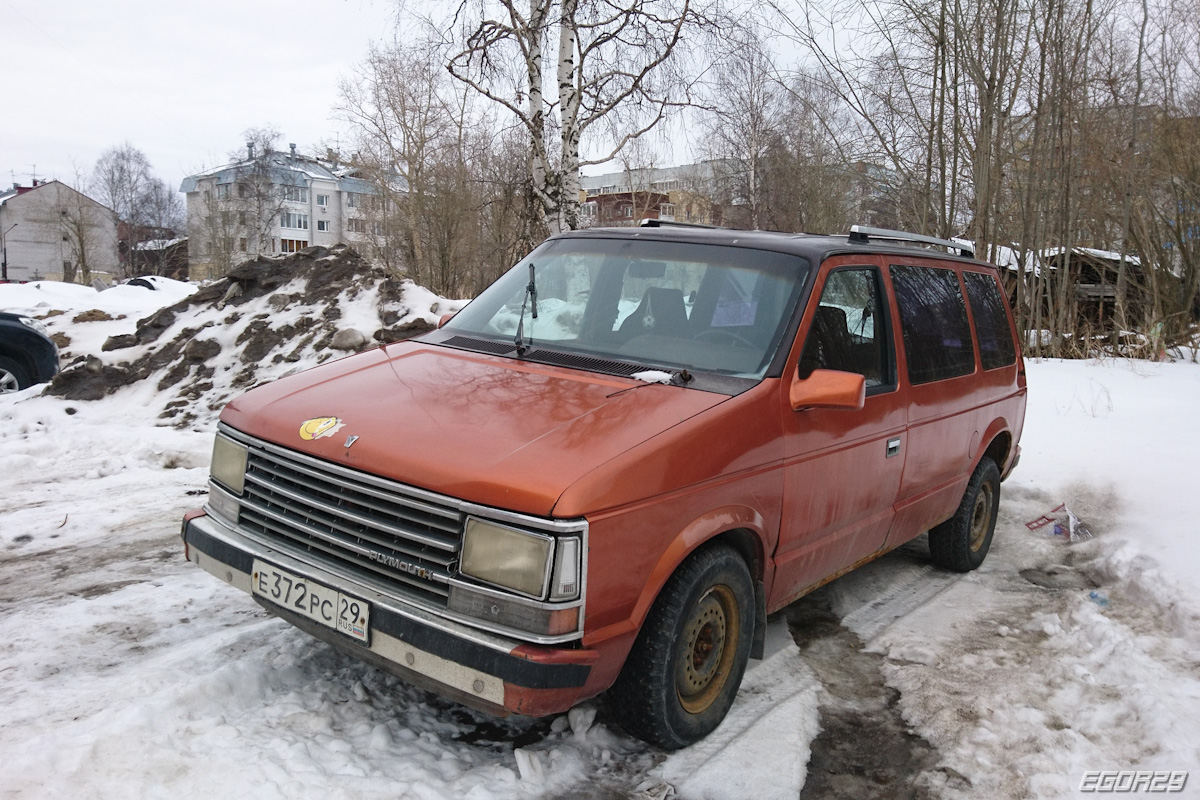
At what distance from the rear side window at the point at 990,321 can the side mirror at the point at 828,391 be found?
7.35 feet

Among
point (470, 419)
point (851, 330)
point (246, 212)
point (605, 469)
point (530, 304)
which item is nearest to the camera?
point (605, 469)

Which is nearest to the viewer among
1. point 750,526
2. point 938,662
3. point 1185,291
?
point 750,526

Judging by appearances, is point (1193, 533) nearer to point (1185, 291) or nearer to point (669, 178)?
point (1185, 291)

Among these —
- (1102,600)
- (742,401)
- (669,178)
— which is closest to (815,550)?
(742,401)

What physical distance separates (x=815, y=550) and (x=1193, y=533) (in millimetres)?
3160

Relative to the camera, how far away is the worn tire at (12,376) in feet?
30.3

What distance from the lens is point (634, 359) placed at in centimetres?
353

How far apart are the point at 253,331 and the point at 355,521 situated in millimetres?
7833

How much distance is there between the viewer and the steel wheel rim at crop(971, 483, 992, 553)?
546cm

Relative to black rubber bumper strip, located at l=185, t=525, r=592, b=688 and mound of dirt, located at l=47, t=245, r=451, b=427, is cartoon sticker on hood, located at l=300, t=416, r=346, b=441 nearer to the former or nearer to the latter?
black rubber bumper strip, located at l=185, t=525, r=592, b=688

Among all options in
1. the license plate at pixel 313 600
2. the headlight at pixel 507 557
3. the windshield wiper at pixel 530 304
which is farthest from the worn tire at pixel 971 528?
the license plate at pixel 313 600

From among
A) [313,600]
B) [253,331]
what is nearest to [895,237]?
[313,600]

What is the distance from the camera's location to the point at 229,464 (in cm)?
329

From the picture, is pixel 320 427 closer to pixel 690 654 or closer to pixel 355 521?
pixel 355 521
